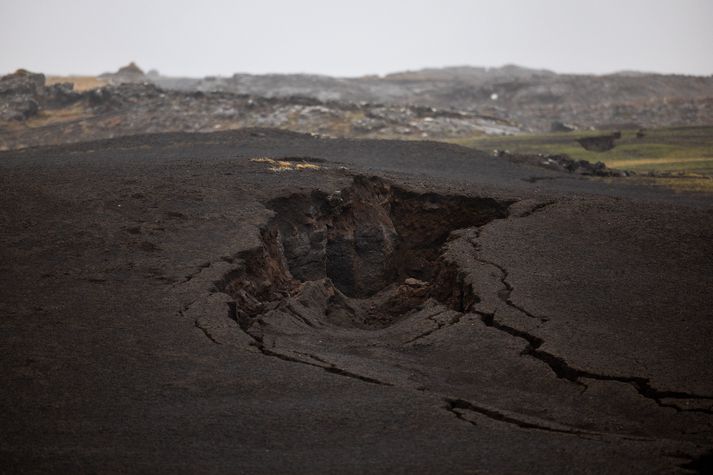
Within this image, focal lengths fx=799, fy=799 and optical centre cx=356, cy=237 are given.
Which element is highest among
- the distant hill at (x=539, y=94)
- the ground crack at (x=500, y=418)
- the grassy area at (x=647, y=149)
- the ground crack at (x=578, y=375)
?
the distant hill at (x=539, y=94)

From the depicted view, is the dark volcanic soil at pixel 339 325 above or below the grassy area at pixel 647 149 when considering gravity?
below

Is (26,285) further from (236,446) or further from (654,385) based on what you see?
(654,385)

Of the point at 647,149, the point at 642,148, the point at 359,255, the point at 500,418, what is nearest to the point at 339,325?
the point at 359,255

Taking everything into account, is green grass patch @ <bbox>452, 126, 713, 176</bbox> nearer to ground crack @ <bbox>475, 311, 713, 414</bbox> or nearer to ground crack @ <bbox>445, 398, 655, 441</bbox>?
ground crack @ <bbox>475, 311, 713, 414</bbox>

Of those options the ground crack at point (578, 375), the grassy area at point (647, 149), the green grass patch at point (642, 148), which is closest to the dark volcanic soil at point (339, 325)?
the ground crack at point (578, 375)

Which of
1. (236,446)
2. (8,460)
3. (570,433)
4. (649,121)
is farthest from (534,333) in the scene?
(649,121)

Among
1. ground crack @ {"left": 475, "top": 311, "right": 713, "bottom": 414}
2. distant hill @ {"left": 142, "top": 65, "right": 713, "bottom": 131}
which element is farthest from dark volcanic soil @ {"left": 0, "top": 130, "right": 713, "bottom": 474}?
distant hill @ {"left": 142, "top": 65, "right": 713, "bottom": 131}

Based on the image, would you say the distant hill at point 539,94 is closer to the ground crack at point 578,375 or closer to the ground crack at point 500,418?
the ground crack at point 578,375
